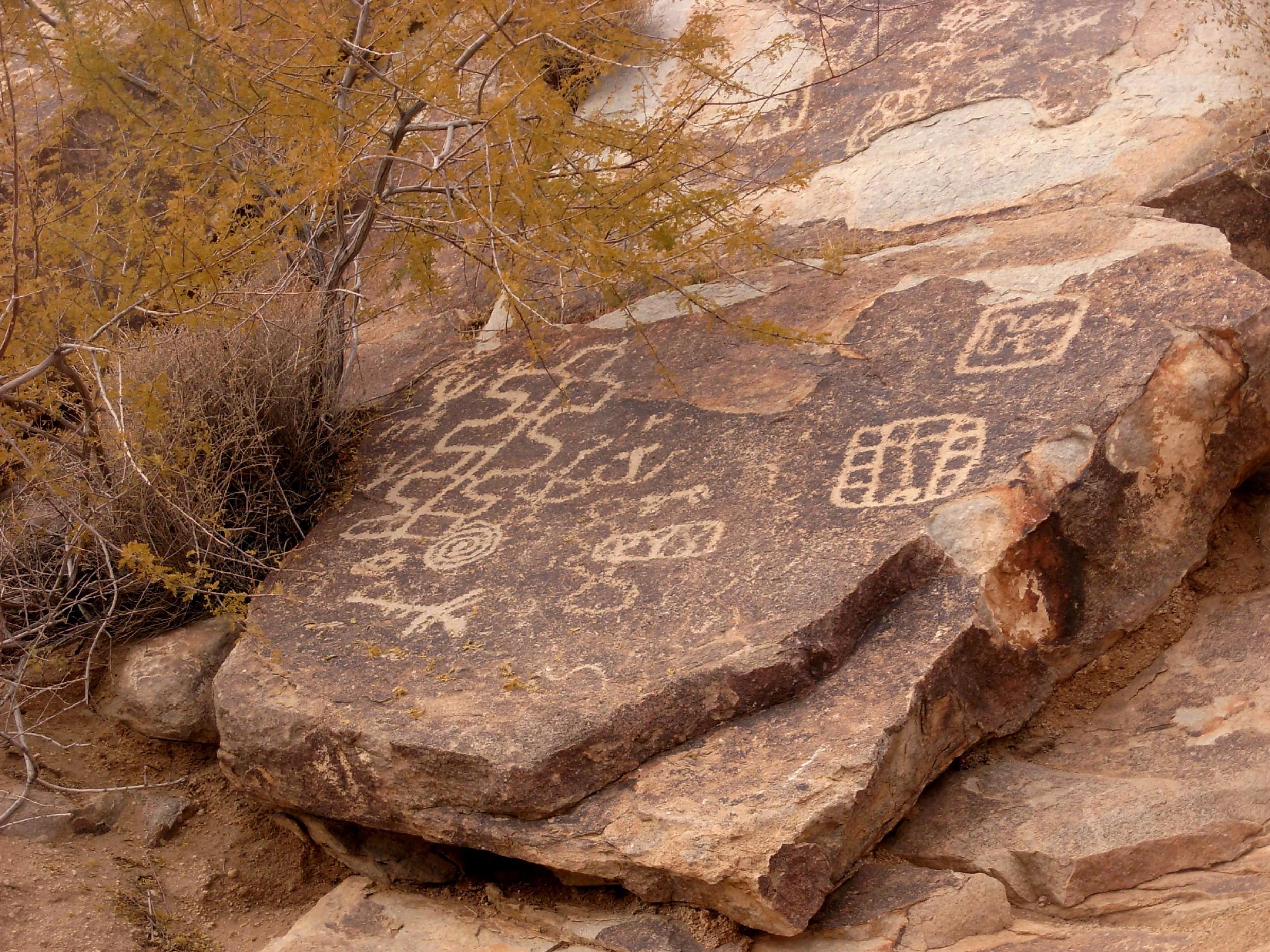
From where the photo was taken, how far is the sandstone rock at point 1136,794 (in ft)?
7.59

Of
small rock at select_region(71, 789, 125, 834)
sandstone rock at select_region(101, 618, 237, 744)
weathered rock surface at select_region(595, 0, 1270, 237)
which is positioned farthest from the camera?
weathered rock surface at select_region(595, 0, 1270, 237)

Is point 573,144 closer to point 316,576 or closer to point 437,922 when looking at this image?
point 316,576

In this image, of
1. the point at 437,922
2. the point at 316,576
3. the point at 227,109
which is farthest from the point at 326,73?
the point at 437,922

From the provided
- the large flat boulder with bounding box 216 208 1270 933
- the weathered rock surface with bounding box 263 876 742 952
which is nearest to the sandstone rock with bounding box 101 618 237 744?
the large flat boulder with bounding box 216 208 1270 933

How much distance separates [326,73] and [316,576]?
1593mm

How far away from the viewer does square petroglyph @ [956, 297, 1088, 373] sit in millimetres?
2994

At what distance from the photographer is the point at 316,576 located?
3145 millimetres

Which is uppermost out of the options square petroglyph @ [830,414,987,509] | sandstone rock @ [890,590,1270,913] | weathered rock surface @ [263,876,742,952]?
square petroglyph @ [830,414,987,509]

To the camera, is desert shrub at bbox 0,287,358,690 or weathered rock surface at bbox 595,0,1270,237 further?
weathered rock surface at bbox 595,0,1270,237

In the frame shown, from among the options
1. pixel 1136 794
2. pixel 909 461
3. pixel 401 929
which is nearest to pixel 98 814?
pixel 401 929

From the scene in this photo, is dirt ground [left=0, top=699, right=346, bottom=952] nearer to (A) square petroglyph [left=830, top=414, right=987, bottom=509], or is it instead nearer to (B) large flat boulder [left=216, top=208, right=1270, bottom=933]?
(B) large flat boulder [left=216, top=208, right=1270, bottom=933]

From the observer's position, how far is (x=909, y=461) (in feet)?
9.35

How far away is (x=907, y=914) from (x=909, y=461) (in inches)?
39.2

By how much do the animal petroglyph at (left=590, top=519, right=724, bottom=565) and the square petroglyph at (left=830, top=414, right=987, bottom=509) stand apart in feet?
0.93
